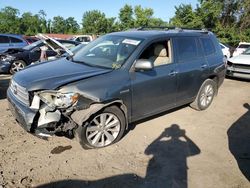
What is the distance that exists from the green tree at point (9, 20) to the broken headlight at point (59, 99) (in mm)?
79365

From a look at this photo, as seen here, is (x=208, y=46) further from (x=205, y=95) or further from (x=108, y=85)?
(x=108, y=85)

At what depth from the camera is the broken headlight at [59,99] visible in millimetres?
Result: 4273

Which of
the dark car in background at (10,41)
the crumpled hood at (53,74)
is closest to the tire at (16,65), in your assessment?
the dark car in background at (10,41)

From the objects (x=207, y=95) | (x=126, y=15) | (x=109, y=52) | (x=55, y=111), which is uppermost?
(x=126, y=15)

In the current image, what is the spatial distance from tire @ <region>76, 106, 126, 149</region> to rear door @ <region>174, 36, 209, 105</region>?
1.67 m

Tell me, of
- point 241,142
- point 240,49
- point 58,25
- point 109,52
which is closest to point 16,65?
point 109,52

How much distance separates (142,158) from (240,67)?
7.78 meters

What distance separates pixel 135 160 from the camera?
448cm

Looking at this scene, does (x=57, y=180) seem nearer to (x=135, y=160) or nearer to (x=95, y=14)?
(x=135, y=160)

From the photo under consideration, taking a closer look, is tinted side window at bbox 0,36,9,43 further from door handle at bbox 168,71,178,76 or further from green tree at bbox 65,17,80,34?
green tree at bbox 65,17,80,34

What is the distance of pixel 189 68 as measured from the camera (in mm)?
6102

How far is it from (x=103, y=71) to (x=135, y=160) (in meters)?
1.51

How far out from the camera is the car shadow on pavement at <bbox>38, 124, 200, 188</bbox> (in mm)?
3850

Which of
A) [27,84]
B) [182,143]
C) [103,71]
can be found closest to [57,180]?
[27,84]
